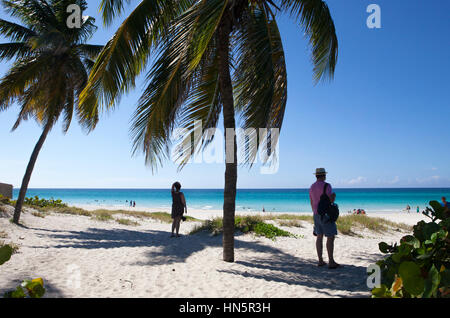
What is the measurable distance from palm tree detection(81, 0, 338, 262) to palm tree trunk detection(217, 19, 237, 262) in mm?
20

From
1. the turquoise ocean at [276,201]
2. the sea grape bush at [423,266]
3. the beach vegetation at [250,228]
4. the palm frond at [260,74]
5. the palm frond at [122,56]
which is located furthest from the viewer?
the turquoise ocean at [276,201]

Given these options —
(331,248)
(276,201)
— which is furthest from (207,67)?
(276,201)

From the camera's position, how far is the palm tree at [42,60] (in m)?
9.93

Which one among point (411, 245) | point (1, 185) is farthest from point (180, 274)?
point (1, 185)

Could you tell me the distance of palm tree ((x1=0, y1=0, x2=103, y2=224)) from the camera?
9.93 metres

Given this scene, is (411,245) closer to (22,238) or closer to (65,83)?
(22,238)

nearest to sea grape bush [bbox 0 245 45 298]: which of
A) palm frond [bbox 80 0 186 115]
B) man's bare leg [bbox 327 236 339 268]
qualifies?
palm frond [bbox 80 0 186 115]

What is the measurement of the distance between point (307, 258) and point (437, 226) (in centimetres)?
520

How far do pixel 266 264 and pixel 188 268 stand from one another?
169 centimetres

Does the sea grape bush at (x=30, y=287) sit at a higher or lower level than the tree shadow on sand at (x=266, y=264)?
higher

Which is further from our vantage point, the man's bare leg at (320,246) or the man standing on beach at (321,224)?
the man's bare leg at (320,246)

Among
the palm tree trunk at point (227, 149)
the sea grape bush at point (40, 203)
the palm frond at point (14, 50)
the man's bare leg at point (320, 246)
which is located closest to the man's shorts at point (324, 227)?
the man's bare leg at point (320, 246)

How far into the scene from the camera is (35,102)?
11.1 metres

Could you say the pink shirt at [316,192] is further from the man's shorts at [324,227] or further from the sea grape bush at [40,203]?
the sea grape bush at [40,203]
